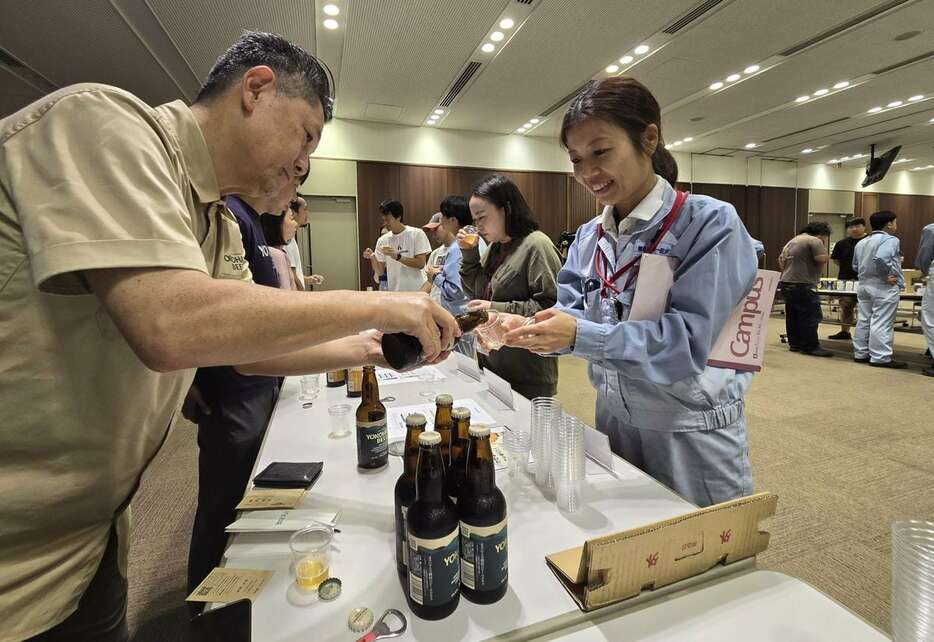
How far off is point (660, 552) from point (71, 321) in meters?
1.00

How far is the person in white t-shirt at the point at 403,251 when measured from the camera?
494 cm

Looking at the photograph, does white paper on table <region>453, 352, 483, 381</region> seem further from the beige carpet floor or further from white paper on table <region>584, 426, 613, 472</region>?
the beige carpet floor

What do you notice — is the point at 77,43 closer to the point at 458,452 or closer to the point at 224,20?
the point at 224,20

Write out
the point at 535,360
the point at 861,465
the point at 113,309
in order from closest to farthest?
the point at 113,309 < the point at 535,360 < the point at 861,465

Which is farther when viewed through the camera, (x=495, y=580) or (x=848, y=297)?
(x=848, y=297)

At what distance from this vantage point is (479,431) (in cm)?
75

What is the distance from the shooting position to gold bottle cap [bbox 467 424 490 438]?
75cm

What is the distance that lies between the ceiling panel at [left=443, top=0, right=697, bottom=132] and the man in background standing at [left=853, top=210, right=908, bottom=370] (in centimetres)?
384

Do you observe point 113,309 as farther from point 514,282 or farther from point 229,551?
point 514,282

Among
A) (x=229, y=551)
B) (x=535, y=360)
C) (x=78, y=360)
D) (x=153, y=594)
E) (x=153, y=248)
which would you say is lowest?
(x=153, y=594)

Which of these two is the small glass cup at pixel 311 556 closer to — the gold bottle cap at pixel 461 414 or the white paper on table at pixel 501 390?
the gold bottle cap at pixel 461 414

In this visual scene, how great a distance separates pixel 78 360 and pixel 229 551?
1.45 feet

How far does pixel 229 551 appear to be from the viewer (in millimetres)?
864

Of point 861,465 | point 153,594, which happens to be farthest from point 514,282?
point 861,465
